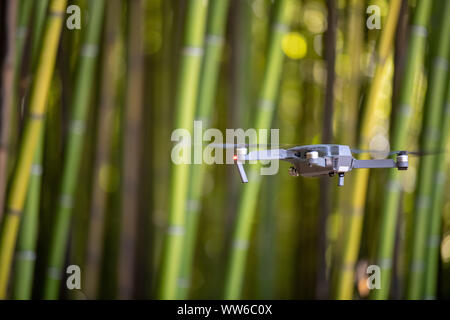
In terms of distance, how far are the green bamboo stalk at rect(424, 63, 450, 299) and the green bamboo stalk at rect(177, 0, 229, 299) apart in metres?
0.50

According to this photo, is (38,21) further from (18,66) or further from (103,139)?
(103,139)

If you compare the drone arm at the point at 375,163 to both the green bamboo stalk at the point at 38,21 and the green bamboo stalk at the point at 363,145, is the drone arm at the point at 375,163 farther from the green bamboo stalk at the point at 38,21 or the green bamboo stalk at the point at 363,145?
the green bamboo stalk at the point at 38,21

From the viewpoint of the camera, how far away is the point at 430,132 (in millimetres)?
1022

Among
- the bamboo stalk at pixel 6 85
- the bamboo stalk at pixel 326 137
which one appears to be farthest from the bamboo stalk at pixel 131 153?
the bamboo stalk at pixel 326 137

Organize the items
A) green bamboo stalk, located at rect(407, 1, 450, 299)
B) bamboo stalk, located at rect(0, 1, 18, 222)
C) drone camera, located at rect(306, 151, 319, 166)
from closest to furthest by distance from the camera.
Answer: drone camera, located at rect(306, 151, 319, 166), bamboo stalk, located at rect(0, 1, 18, 222), green bamboo stalk, located at rect(407, 1, 450, 299)

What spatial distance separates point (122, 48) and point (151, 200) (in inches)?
12.5

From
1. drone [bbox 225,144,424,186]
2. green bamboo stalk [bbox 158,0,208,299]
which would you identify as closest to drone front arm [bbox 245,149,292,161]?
drone [bbox 225,144,424,186]

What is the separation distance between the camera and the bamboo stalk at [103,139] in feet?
3.22

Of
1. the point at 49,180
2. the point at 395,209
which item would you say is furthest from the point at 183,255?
the point at 395,209

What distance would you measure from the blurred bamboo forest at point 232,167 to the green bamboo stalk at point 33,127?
0.03 m

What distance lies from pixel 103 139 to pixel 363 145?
0.52 metres

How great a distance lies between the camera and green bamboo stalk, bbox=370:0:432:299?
→ 0.95 m

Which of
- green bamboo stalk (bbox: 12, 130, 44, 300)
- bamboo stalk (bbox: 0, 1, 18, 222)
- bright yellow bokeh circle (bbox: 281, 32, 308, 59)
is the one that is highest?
bright yellow bokeh circle (bbox: 281, 32, 308, 59)

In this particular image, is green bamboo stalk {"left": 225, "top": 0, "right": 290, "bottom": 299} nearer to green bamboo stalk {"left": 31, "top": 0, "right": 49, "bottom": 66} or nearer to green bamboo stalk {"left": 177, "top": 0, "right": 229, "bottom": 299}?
green bamboo stalk {"left": 177, "top": 0, "right": 229, "bottom": 299}
